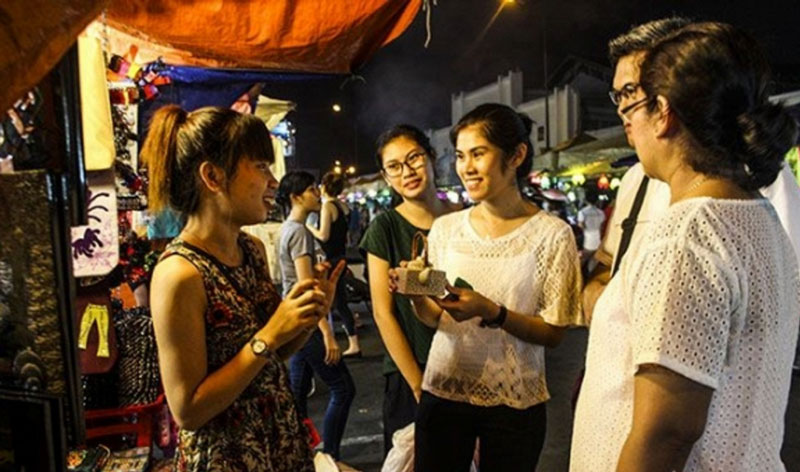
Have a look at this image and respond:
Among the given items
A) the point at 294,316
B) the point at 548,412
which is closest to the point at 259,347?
the point at 294,316

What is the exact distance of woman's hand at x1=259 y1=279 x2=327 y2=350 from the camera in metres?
1.70

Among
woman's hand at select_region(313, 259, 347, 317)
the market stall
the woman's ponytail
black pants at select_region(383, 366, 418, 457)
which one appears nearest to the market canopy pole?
the market stall

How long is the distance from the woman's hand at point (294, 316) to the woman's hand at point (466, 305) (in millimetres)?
600

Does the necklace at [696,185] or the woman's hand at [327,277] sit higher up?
the necklace at [696,185]

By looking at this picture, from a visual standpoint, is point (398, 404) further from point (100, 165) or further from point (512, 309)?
point (100, 165)

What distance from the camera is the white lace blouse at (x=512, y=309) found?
7.63 feet

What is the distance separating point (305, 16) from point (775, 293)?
94.0 inches

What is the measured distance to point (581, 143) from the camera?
15.9m

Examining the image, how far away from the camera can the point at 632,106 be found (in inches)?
58.6

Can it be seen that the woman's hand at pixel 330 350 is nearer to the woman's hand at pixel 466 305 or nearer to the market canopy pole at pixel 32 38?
the woman's hand at pixel 466 305


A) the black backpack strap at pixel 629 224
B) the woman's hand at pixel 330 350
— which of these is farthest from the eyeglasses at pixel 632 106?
the woman's hand at pixel 330 350

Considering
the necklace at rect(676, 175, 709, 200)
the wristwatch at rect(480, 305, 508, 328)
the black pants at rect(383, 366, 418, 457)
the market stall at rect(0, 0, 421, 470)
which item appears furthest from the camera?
the black pants at rect(383, 366, 418, 457)

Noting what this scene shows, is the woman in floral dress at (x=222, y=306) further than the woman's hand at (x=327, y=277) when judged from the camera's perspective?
No

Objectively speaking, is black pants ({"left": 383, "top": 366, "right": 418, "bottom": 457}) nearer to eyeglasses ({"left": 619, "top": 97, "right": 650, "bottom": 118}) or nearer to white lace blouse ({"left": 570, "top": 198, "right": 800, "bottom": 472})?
white lace blouse ({"left": 570, "top": 198, "right": 800, "bottom": 472})
